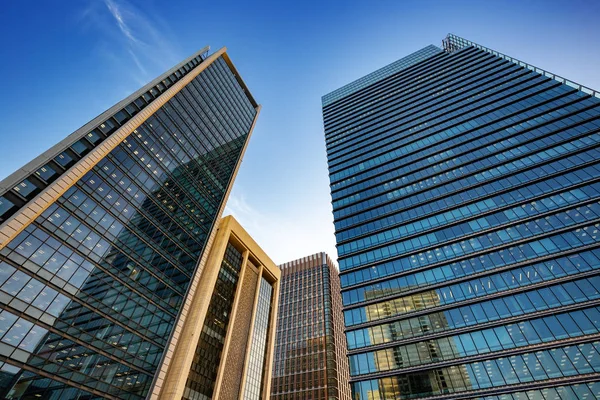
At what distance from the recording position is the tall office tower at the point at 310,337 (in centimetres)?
9169

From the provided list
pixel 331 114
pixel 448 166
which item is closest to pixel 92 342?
pixel 448 166

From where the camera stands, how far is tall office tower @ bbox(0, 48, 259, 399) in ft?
89.3

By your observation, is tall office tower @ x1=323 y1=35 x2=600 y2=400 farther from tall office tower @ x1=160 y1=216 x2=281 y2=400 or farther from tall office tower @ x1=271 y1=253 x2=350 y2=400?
tall office tower @ x1=271 y1=253 x2=350 y2=400

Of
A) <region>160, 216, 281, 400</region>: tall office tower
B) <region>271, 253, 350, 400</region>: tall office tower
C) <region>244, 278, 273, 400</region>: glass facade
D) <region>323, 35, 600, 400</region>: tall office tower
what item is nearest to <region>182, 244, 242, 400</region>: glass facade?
<region>160, 216, 281, 400</region>: tall office tower

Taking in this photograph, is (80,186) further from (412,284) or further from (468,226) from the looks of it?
(468,226)

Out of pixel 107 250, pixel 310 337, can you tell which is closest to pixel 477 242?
pixel 107 250

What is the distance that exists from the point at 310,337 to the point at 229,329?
50412mm

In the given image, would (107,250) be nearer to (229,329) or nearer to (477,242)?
(229,329)

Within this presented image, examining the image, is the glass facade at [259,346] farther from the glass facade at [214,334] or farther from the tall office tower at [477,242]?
the tall office tower at [477,242]

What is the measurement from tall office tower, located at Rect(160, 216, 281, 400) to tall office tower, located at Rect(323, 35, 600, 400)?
76.4 ft

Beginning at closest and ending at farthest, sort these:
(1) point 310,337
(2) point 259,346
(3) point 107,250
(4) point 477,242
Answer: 1. (3) point 107,250
2. (4) point 477,242
3. (2) point 259,346
4. (1) point 310,337

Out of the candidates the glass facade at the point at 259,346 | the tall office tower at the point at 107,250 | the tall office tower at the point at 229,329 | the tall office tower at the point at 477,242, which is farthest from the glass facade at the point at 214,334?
the tall office tower at the point at 477,242

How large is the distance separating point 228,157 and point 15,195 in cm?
4065

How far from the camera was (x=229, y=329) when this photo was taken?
58.9 meters
